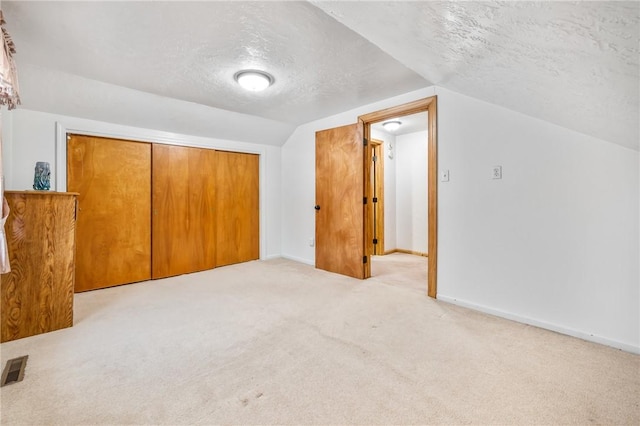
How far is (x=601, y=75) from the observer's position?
118 centimetres

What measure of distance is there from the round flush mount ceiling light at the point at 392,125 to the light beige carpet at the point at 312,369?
2.85 metres

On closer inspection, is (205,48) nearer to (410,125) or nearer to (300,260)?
(300,260)

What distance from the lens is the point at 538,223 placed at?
2.16 metres

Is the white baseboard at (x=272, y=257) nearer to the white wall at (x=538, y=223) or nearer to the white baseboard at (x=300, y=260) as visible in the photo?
the white baseboard at (x=300, y=260)

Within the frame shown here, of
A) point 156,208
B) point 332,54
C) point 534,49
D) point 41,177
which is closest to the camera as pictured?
point 534,49

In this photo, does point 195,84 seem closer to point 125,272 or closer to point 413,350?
point 125,272

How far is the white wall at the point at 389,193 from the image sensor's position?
5117 millimetres

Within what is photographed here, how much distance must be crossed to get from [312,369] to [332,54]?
213 centimetres

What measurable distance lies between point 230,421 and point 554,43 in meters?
2.06

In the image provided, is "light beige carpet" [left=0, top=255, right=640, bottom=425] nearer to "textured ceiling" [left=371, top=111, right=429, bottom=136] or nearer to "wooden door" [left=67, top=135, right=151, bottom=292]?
"wooden door" [left=67, top=135, right=151, bottom=292]

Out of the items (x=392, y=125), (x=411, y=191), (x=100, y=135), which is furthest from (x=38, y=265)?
(x=411, y=191)

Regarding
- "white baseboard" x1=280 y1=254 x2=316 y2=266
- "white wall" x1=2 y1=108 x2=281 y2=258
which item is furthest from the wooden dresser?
"white baseboard" x1=280 y1=254 x2=316 y2=266

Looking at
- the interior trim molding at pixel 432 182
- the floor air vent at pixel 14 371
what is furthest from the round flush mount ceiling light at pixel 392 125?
the floor air vent at pixel 14 371

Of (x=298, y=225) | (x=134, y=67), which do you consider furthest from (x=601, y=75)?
(x=298, y=225)
